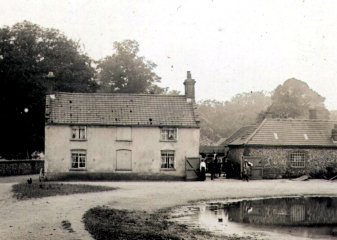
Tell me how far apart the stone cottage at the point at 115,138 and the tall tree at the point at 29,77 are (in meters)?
12.2

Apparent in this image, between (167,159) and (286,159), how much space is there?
35.8ft

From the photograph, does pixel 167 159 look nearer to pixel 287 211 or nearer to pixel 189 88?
pixel 189 88

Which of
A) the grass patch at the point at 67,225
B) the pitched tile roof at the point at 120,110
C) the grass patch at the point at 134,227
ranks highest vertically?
the pitched tile roof at the point at 120,110

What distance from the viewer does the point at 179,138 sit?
40.0 meters

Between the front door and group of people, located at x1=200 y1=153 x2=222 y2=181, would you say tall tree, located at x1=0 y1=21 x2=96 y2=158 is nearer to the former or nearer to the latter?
the front door

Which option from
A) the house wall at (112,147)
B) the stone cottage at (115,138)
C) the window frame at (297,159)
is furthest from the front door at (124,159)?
the window frame at (297,159)

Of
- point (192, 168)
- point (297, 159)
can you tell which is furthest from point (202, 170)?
point (297, 159)

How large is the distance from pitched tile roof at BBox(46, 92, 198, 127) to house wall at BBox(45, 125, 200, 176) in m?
0.68

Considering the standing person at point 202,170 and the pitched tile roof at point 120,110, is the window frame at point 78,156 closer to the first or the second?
the pitched tile roof at point 120,110

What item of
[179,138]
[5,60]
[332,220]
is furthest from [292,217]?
[5,60]

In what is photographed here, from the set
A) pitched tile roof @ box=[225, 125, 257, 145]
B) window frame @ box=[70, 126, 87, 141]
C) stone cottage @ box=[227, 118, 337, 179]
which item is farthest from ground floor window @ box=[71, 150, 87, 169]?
pitched tile roof @ box=[225, 125, 257, 145]

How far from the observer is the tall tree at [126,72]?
78.1m

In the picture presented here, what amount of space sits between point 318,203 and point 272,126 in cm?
2130

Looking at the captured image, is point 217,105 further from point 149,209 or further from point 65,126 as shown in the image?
point 149,209
